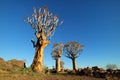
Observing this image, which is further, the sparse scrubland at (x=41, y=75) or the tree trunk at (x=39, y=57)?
the tree trunk at (x=39, y=57)

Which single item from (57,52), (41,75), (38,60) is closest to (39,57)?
(38,60)

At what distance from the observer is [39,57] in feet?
85.6

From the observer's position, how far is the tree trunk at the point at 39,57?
84.2 ft

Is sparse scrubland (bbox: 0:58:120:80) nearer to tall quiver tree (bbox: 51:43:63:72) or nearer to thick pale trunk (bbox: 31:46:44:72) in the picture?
thick pale trunk (bbox: 31:46:44:72)

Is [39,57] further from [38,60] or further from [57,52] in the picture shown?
[57,52]

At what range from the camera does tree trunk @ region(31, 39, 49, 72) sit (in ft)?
84.2

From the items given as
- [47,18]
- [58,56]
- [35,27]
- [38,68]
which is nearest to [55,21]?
[47,18]

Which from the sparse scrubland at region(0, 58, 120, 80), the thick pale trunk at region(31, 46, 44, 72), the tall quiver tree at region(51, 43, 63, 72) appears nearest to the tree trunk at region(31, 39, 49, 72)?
the thick pale trunk at region(31, 46, 44, 72)

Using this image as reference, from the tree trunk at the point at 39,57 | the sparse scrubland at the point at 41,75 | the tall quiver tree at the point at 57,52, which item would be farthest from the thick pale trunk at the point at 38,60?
the tall quiver tree at the point at 57,52

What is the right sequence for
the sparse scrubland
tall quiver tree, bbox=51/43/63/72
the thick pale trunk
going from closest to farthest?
the sparse scrubland, the thick pale trunk, tall quiver tree, bbox=51/43/63/72

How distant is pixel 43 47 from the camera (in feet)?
88.1

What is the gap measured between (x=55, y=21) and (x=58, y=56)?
2423 centimetres

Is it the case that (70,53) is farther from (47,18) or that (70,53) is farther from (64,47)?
(47,18)

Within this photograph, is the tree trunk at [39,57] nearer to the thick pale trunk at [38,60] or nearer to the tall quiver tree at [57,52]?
the thick pale trunk at [38,60]
